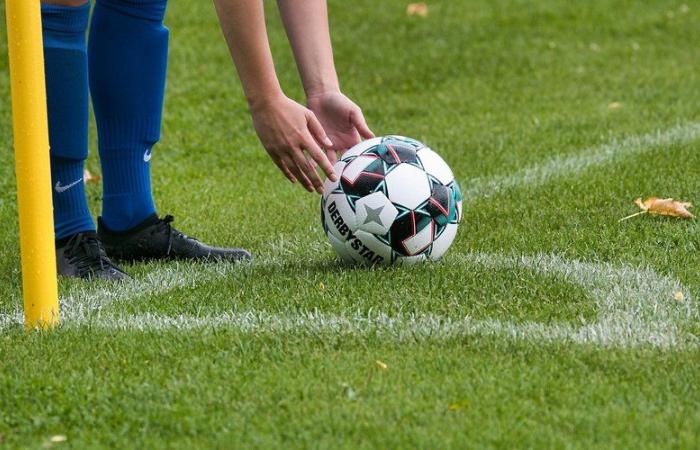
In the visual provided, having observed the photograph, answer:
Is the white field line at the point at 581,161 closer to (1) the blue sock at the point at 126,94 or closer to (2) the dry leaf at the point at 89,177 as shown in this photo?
(1) the blue sock at the point at 126,94

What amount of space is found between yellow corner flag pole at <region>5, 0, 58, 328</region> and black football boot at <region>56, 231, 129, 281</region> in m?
0.78

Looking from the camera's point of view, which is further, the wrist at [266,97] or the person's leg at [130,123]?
the person's leg at [130,123]

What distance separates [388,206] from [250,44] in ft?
2.42

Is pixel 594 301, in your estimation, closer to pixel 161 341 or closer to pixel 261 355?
pixel 261 355

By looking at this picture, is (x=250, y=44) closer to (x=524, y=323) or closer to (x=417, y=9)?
(x=524, y=323)

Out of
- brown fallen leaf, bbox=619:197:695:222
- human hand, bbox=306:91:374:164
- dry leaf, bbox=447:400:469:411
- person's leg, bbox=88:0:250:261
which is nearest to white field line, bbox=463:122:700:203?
brown fallen leaf, bbox=619:197:695:222

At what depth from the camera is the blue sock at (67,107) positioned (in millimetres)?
3895

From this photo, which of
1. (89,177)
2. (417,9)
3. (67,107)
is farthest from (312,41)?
(417,9)

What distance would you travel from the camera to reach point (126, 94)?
4.33 metres

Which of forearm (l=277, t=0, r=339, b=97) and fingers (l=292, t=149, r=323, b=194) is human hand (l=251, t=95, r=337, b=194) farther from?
forearm (l=277, t=0, r=339, b=97)

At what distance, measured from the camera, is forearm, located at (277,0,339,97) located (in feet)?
12.4

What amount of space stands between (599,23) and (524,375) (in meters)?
7.05

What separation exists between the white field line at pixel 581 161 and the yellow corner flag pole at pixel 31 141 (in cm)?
234

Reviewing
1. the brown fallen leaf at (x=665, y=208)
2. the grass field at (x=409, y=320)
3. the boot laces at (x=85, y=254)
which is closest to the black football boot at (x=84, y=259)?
the boot laces at (x=85, y=254)
